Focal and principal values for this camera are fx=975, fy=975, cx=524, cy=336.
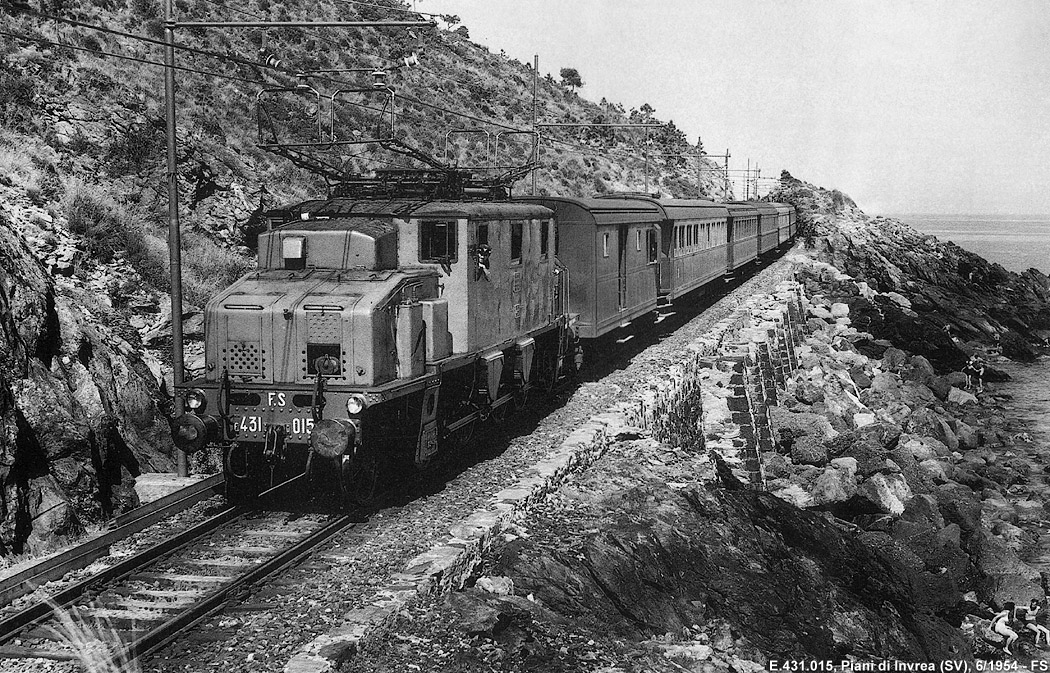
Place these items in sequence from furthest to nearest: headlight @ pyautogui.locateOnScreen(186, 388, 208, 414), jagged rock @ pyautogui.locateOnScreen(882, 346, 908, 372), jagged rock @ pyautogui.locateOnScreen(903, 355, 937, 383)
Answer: jagged rock @ pyautogui.locateOnScreen(882, 346, 908, 372)
jagged rock @ pyautogui.locateOnScreen(903, 355, 937, 383)
headlight @ pyautogui.locateOnScreen(186, 388, 208, 414)

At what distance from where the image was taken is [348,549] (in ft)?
31.5

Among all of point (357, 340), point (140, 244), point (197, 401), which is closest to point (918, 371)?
point (140, 244)

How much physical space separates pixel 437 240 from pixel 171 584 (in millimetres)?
5007

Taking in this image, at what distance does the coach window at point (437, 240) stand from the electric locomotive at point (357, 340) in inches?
0.7

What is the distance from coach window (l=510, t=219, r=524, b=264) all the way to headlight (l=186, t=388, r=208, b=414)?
16.9 feet

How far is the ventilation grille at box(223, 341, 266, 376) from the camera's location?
1028cm

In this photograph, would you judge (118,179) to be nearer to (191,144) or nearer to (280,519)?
(191,144)

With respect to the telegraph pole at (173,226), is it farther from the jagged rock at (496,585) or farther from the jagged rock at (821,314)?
the jagged rock at (821,314)

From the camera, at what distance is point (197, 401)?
10227mm

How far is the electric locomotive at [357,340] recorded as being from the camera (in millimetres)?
9984

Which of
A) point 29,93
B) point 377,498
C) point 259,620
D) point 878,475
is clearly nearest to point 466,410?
point 377,498

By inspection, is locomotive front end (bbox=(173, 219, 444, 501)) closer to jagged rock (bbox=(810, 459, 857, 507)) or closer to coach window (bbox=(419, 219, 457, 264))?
coach window (bbox=(419, 219, 457, 264))

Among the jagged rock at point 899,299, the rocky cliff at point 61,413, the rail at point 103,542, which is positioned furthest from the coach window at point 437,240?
the jagged rock at point 899,299

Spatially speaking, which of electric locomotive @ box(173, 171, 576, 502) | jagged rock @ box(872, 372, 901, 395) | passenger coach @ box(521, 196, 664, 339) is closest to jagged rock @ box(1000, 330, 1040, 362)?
jagged rock @ box(872, 372, 901, 395)
